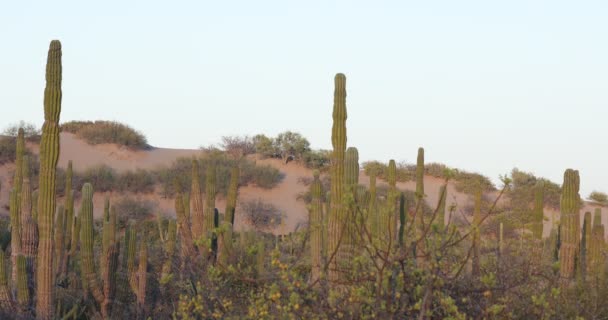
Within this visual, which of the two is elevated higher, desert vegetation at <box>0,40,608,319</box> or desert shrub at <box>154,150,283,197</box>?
desert shrub at <box>154,150,283,197</box>

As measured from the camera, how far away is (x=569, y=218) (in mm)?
12164

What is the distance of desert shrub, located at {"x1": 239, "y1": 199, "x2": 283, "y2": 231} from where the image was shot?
34025 millimetres

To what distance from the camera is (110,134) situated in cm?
4341

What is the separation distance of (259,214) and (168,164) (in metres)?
8.62

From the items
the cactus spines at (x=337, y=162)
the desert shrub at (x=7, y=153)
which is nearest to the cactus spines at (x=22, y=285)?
the cactus spines at (x=337, y=162)

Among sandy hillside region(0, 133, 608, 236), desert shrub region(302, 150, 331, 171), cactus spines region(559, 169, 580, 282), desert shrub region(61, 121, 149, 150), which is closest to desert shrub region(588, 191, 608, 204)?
sandy hillside region(0, 133, 608, 236)

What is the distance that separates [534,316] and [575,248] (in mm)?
5060

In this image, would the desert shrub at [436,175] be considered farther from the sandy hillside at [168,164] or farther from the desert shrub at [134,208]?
the desert shrub at [134,208]

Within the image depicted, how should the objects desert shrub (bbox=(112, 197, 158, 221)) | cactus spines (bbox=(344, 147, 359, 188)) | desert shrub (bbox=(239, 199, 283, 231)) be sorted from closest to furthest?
cactus spines (bbox=(344, 147, 359, 188)) → desert shrub (bbox=(112, 197, 158, 221)) → desert shrub (bbox=(239, 199, 283, 231))

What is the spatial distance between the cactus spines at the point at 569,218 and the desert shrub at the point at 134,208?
2252 cm

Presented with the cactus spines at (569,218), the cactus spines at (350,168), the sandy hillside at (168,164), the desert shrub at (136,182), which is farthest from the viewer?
the desert shrub at (136,182)

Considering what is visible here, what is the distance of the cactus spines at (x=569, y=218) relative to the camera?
12.2 m

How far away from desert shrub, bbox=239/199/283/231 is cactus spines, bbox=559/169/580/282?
21.5 meters

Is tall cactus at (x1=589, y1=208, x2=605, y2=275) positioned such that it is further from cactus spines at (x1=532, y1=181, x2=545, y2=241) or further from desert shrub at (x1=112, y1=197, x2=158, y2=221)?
desert shrub at (x1=112, y1=197, x2=158, y2=221)
